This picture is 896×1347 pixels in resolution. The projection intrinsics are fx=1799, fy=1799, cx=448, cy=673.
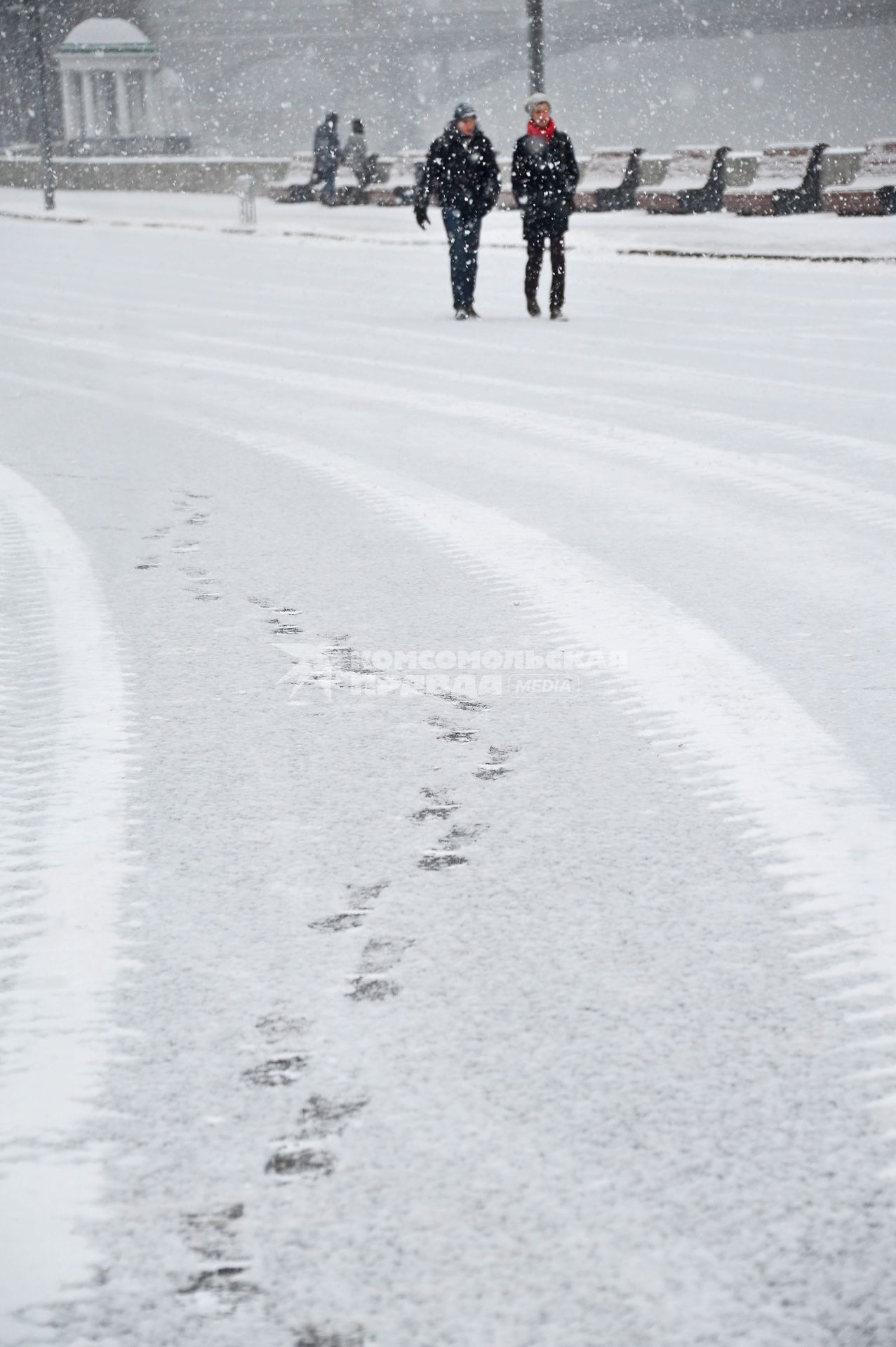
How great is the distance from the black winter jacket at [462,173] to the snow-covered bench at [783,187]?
30.7 ft

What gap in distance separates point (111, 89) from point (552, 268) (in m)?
40.4

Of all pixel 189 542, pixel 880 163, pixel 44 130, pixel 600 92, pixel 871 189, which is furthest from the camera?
pixel 600 92

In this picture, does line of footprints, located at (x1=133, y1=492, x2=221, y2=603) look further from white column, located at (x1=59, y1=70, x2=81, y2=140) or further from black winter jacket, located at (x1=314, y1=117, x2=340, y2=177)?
white column, located at (x1=59, y1=70, x2=81, y2=140)

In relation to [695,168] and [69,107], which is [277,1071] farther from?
[69,107]

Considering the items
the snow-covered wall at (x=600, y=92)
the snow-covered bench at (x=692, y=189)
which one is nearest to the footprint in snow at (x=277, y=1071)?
the snow-covered bench at (x=692, y=189)

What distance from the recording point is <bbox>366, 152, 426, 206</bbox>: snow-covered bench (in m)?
30.4

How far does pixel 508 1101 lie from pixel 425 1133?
0.14m

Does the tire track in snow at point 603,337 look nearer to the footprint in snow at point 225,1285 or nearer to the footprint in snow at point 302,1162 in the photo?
the footprint in snow at point 302,1162

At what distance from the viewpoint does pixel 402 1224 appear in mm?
2146

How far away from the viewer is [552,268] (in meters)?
13.1

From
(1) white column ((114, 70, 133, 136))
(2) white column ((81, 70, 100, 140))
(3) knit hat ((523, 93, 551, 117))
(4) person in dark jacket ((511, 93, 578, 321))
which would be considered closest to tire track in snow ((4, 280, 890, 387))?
(4) person in dark jacket ((511, 93, 578, 321))

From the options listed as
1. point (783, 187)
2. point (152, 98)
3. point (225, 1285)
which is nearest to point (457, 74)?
point (152, 98)

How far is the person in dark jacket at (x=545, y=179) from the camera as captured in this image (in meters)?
12.8

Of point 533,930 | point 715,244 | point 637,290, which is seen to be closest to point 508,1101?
point 533,930
